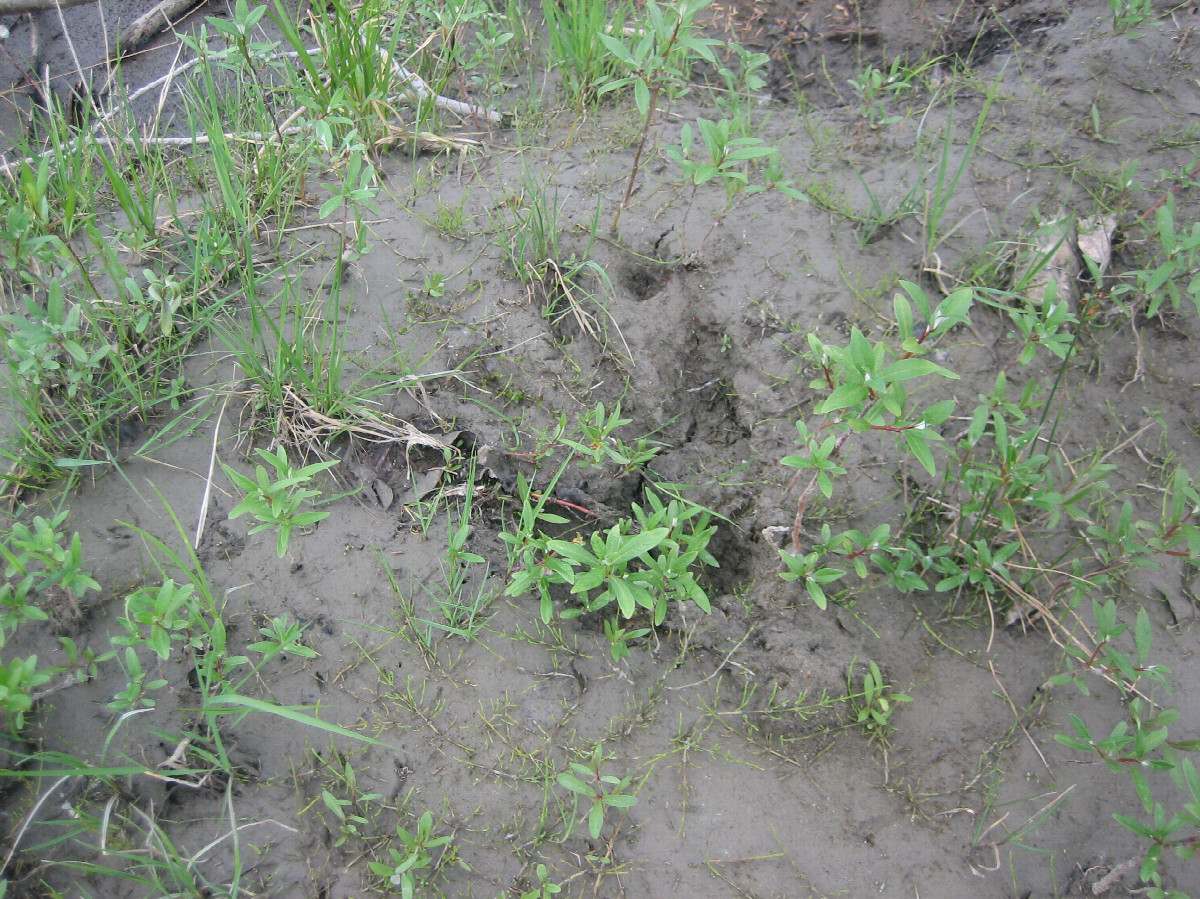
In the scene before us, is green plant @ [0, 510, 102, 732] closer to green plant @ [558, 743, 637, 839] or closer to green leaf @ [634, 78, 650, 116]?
green plant @ [558, 743, 637, 839]

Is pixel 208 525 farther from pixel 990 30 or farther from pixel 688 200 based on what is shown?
pixel 990 30

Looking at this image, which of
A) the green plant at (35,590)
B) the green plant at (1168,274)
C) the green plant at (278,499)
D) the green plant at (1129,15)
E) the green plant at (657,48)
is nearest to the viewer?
the green plant at (35,590)

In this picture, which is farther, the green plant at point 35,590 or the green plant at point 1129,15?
the green plant at point 1129,15

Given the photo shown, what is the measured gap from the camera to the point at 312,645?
2006mm

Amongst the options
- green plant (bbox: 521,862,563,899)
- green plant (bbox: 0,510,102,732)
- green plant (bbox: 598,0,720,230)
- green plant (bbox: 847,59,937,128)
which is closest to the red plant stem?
green plant (bbox: 598,0,720,230)

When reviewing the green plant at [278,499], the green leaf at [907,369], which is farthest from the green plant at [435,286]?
the green leaf at [907,369]

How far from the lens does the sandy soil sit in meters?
1.83

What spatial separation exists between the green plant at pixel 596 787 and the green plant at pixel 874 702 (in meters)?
0.65

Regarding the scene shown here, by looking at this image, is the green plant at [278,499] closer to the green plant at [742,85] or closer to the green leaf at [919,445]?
the green leaf at [919,445]

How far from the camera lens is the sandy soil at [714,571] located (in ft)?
6.00

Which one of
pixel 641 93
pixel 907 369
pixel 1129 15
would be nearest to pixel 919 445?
pixel 907 369

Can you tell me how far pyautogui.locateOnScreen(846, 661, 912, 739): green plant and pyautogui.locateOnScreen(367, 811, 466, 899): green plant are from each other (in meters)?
1.11

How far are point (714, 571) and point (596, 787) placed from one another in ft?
2.41

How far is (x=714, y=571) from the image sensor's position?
2281 mm
